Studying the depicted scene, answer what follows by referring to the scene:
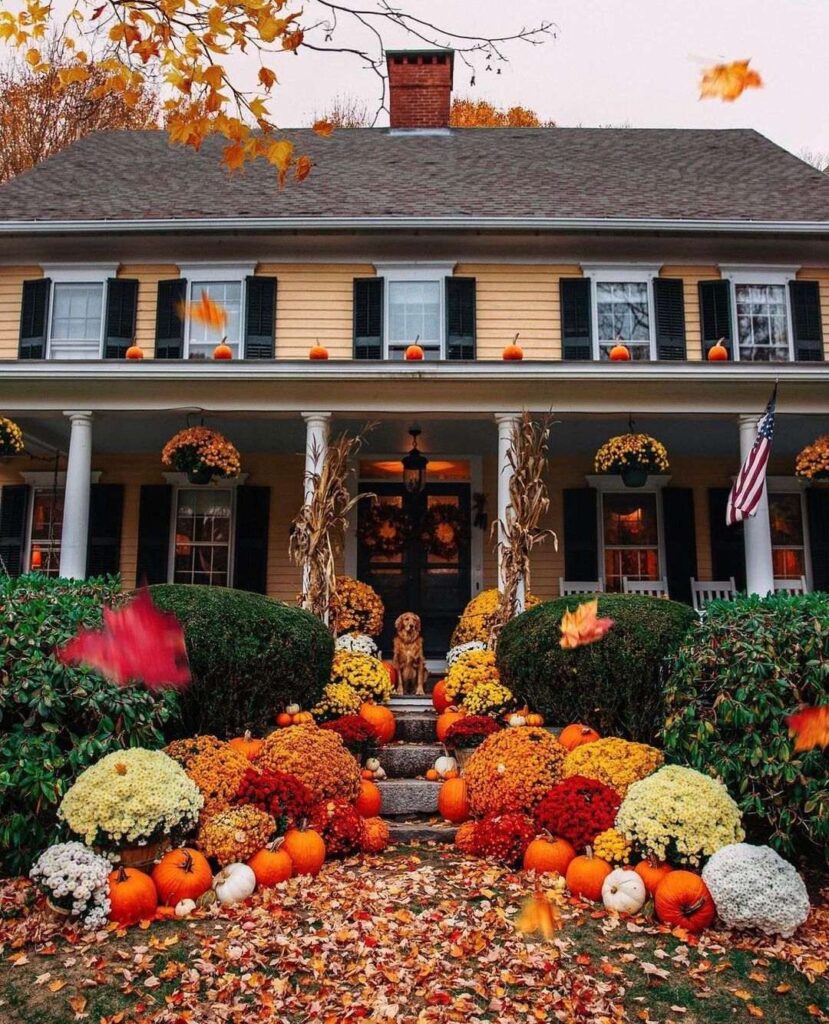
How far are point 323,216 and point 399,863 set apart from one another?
8.41 metres

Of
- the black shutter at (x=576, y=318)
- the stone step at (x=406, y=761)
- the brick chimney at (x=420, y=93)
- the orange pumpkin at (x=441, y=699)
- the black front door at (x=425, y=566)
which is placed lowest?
the stone step at (x=406, y=761)

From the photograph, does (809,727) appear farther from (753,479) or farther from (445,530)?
→ (445,530)

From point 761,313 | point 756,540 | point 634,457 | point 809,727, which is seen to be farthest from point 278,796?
point 761,313

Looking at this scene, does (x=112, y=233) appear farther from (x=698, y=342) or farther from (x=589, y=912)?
(x=589, y=912)

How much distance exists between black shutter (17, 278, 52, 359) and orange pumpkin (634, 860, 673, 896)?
981 cm

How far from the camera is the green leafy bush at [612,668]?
5738mm

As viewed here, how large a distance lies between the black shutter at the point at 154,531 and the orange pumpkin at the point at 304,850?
696 cm

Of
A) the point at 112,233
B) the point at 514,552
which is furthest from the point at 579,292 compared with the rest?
the point at 112,233

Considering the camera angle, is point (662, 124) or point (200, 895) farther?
point (662, 124)

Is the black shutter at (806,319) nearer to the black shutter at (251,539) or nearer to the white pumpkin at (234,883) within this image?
the black shutter at (251,539)

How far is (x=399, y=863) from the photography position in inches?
182

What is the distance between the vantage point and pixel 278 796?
455cm

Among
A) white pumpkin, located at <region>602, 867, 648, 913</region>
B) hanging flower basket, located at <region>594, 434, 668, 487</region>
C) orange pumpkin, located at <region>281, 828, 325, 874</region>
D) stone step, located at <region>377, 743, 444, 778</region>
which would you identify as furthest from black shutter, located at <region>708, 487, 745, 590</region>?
orange pumpkin, located at <region>281, 828, 325, 874</region>

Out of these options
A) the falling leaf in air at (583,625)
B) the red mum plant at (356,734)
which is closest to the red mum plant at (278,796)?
the red mum plant at (356,734)
